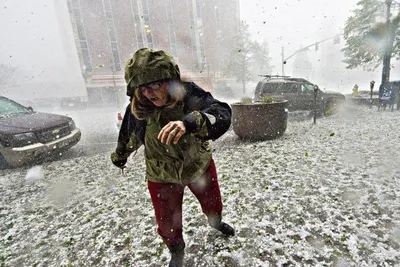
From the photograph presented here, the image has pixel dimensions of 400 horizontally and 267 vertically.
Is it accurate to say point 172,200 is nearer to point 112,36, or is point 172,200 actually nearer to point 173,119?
point 173,119

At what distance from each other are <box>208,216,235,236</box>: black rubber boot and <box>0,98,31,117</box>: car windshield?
577 cm

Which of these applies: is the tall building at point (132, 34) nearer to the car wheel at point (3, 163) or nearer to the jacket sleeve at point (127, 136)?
the car wheel at point (3, 163)

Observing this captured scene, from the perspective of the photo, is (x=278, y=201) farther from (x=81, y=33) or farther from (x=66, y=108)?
(x=81, y=33)

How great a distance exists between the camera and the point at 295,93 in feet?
29.9

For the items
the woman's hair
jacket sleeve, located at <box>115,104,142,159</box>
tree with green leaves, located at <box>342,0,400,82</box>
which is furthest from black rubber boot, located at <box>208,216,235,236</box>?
tree with green leaves, located at <box>342,0,400,82</box>

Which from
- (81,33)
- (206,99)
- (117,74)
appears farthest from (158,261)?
(81,33)

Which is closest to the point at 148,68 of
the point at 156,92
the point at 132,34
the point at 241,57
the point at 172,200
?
the point at 156,92

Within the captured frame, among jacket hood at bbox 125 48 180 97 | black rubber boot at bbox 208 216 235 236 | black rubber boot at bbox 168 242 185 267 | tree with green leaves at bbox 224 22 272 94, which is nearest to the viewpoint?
jacket hood at bbox 125 48 180 97

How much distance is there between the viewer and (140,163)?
15.8 feet

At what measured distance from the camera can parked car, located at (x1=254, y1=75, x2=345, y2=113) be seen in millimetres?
8852

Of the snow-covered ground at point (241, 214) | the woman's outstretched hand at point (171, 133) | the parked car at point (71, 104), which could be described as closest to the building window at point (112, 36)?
the parked car at point (71, 104)

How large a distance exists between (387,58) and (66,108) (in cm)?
2750

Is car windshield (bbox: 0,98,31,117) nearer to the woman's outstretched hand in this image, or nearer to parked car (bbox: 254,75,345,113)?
the woman's outstretched hand

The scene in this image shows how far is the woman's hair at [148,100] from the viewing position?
1270mm
